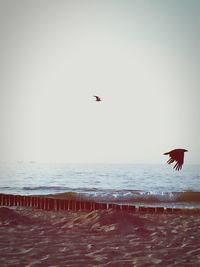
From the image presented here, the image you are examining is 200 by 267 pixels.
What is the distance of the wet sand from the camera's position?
6926 mm

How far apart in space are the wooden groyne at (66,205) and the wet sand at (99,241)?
122 inches

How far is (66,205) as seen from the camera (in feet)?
54.2

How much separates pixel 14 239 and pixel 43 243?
2.78 feet

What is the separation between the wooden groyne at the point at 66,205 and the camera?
51.1 feet

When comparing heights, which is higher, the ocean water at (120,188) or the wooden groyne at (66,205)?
the wooden groyne at (66,205)

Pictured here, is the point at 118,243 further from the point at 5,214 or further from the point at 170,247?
the point at 5,214

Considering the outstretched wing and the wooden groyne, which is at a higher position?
the outstretched wing

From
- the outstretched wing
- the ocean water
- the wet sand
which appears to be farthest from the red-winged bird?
the ocean water

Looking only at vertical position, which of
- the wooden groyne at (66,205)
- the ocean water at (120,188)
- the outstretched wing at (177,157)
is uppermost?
the outstretched wing at (177,157)

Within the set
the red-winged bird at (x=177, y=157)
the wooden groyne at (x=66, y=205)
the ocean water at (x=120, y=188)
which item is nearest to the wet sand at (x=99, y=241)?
the red-winged bird at (x=177, y=157)

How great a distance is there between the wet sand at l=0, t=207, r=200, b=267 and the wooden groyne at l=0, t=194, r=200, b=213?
3100 millimetres

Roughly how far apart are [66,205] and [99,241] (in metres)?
8.02

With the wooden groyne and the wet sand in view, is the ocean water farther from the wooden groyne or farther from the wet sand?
the wet sand

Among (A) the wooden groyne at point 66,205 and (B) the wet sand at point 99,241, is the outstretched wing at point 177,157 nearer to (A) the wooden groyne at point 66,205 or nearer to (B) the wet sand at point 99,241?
(B) the wet sand at point 99,241
